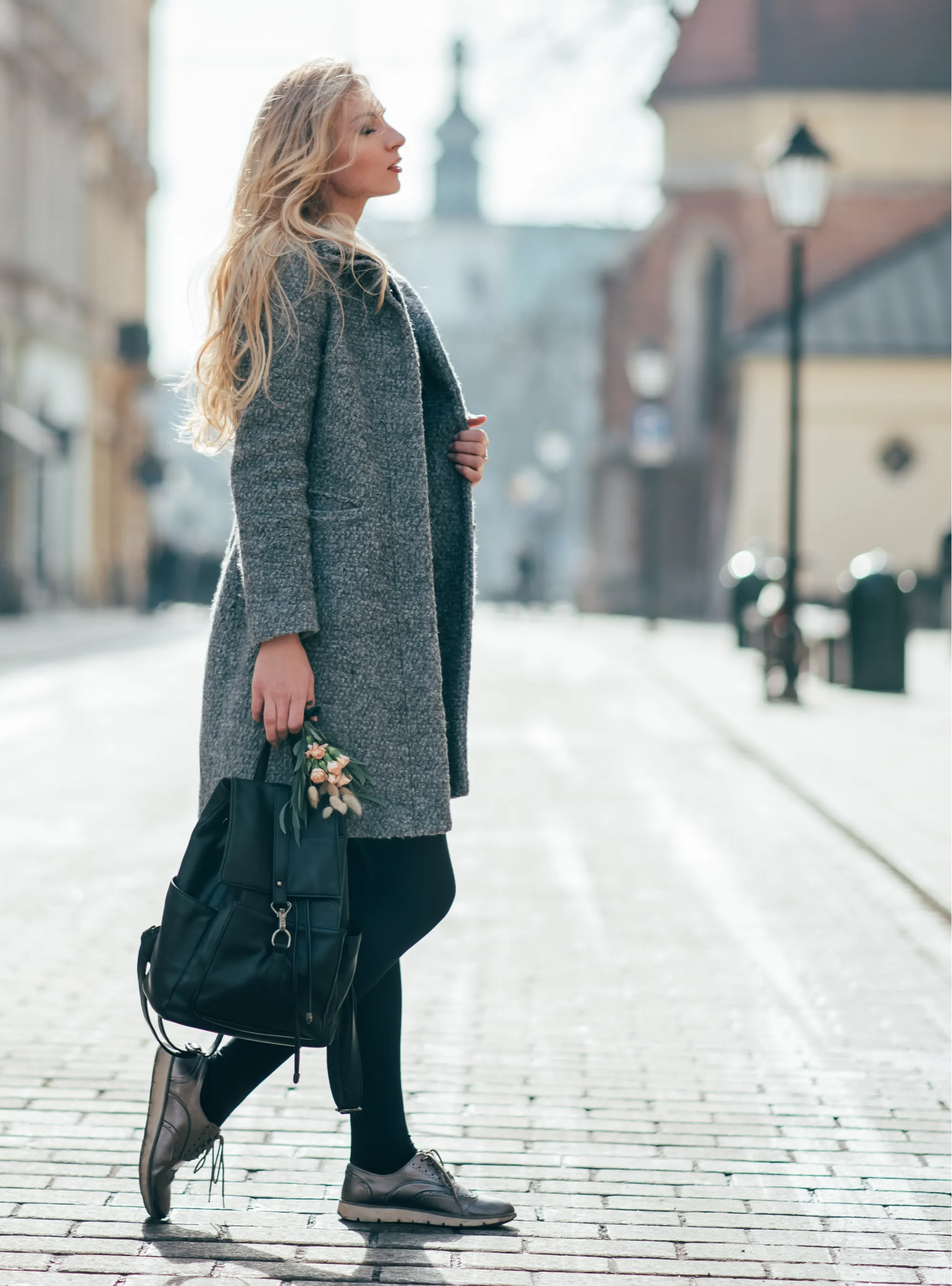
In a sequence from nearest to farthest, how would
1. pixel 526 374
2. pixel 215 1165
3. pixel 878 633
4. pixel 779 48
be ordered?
pixel 215 1165
pixel 878 633
pixel 779 48
pixel 526 374

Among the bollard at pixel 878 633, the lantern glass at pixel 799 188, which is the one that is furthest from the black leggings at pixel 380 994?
the bollard at pixel 878 633

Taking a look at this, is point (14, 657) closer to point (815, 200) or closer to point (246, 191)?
point (815, 200)

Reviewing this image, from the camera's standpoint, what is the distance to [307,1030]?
3.03 m

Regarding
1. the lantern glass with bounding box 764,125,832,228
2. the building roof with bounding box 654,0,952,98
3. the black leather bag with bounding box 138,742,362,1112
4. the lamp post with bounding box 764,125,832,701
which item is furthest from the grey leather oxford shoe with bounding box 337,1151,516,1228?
the building roof with bounding box 654,0,952,98

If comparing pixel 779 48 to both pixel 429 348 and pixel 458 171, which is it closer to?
pixel 429 348

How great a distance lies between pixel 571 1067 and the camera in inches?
184

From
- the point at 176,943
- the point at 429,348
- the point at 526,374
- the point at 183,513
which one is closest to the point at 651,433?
the point at 429,348

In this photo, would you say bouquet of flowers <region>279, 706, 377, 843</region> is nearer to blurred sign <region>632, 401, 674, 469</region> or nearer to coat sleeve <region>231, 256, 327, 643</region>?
coat sleeve <region>231, 256, 327, 643</region>

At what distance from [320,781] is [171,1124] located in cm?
74

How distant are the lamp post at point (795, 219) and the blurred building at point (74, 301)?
16.8 metres

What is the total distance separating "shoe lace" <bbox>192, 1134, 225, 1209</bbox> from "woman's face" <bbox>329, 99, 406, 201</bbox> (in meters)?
1.69

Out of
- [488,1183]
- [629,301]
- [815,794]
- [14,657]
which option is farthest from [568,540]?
[488,1183]

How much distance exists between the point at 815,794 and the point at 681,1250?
618cm

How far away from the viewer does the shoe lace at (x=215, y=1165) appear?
3434 mm
